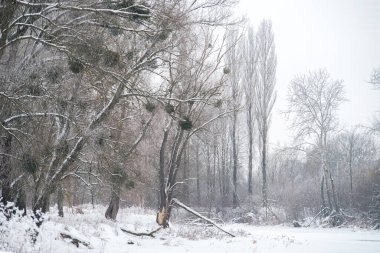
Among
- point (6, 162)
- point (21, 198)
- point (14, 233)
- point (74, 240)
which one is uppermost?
point (6, 162)

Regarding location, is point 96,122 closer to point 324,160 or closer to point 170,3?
point 170,3

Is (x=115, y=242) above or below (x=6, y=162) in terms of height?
below

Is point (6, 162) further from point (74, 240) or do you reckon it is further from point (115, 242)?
point (115, 242)

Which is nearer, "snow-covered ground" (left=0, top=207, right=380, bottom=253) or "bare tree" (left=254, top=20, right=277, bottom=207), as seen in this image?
"snow-covered ground" (left=0, top=207, right=380, bottom=253)

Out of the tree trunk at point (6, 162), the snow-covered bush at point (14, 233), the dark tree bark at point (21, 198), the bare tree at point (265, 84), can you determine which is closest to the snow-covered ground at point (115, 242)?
the snow-covered bush at point (14, 233)

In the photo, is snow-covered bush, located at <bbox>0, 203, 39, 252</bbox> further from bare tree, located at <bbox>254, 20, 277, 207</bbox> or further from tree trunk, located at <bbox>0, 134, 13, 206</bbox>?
bare tree, located at <bbox>254, 20, 277, 207</bbox>

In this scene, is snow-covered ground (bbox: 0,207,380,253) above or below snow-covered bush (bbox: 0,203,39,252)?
below

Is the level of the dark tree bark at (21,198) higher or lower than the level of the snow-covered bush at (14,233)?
higher

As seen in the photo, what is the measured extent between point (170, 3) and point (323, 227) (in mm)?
23944

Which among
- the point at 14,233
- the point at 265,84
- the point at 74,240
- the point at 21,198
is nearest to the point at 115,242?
the point at 74,240

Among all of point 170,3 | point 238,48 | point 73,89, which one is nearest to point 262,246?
point 73,89

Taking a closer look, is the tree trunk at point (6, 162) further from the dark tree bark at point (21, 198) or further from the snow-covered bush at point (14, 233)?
the snow-covered bush at point (14, 233)

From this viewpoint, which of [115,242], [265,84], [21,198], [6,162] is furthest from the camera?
[265,84]

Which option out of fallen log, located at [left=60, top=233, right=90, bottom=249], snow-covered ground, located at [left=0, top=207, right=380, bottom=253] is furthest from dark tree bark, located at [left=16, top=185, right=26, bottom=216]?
fallen log, located at [left=60, top=233, right=90, bottom=249]
